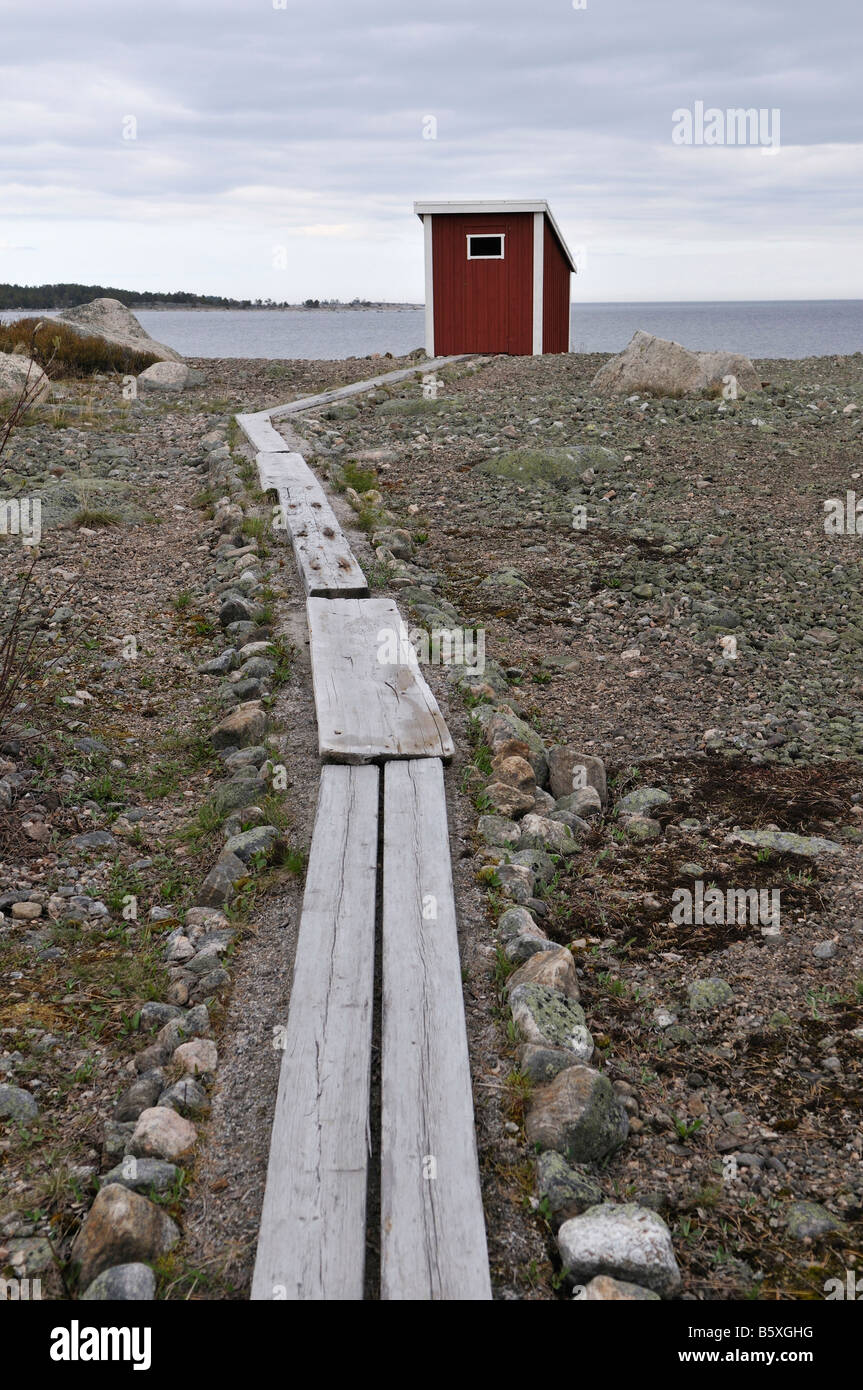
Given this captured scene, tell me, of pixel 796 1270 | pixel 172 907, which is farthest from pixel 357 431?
pixel 796 1270

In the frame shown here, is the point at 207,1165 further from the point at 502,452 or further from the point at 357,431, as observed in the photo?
the point at 357,431

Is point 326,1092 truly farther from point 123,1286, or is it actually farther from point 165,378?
point 165,378

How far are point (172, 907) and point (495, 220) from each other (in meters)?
19.2

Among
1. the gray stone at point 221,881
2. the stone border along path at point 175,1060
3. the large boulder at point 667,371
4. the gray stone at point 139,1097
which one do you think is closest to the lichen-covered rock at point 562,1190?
the stone border along path at point 175,1060

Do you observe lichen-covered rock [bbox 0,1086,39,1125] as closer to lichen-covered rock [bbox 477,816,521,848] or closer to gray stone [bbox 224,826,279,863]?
gray stone [bbox 224,826,279,863]

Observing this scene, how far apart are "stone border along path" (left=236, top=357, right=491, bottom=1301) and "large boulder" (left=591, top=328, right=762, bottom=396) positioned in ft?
34.6

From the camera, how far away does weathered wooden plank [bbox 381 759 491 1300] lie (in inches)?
93.6

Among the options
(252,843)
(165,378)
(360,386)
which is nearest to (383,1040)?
(252,843)

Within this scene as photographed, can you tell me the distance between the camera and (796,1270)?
254cm

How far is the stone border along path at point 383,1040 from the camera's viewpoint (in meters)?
2.39

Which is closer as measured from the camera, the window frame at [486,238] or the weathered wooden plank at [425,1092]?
the weathered wooden plank at [425,1092]

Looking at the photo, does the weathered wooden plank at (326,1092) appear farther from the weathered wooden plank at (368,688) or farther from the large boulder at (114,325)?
the large boulder at (114,325)

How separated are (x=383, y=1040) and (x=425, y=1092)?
0.81 ft

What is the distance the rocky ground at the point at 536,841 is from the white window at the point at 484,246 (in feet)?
36.9
